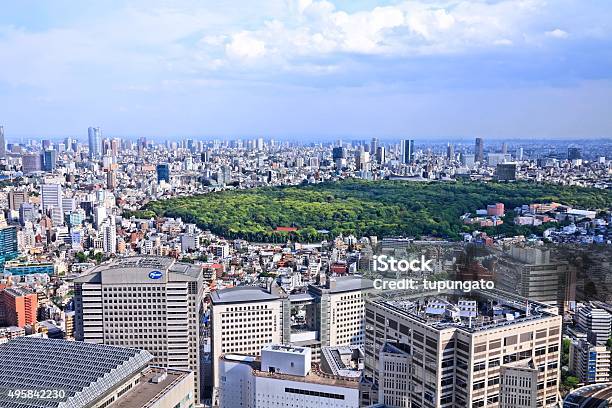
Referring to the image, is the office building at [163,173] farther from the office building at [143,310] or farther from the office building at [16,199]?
the office building at [143,310]

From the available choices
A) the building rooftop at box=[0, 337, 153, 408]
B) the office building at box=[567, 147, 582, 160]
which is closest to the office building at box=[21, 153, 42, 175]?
the office building at box=[567, 147, 582, 160]

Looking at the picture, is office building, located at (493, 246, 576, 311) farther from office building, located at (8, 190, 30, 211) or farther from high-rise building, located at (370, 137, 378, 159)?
high-rise building, located at (370, 137, 378, 159)

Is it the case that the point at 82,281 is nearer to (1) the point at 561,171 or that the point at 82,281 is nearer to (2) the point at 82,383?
(2) the point at 82,383

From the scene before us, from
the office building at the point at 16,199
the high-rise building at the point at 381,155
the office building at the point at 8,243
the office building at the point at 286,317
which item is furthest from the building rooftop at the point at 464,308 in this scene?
the high-rise building at the point at 381,155

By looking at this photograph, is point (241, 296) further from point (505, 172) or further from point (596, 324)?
point (505, 172)

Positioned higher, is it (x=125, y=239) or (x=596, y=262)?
(x=596, y=262)

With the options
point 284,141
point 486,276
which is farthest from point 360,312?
point 284,141
